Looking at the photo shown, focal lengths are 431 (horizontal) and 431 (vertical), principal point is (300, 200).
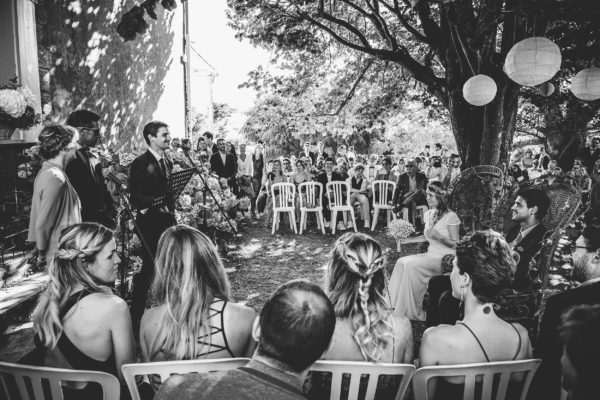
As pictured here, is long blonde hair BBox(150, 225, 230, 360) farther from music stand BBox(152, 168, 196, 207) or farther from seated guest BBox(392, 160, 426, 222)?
seated guest BBox(392, 160, 426, 222)

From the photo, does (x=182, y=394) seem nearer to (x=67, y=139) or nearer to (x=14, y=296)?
(x=67, y=139)

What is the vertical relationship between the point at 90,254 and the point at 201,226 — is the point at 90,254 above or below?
above

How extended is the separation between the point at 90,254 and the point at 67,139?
1475 millimetres

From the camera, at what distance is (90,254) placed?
2.14 m

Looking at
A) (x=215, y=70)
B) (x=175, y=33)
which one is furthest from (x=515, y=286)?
(x=215, y=70)

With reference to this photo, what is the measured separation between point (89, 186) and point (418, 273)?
3177 mm

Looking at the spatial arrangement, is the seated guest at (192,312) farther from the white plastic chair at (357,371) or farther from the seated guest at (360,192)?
the seated guest at (360,192)

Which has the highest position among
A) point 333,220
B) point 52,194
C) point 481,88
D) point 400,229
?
point 481,88

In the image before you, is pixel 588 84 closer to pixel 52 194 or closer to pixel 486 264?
pixel 486 264

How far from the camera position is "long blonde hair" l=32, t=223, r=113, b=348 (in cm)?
189

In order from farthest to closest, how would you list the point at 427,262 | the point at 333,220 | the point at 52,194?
1. the point at 333,220
2. the point at 427,262
3. the point at 52,194

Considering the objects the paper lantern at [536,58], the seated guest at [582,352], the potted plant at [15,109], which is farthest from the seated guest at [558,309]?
the potted plant at [15,109]

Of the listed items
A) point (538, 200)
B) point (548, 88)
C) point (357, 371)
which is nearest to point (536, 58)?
point (538, 200)

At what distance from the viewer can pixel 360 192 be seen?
9.15 m
